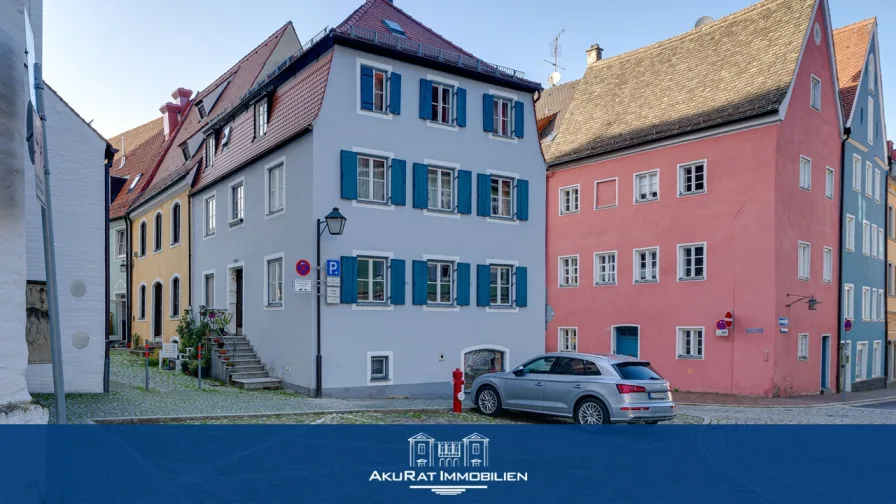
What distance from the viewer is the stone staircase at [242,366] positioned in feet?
64.2

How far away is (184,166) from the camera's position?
94.1ft

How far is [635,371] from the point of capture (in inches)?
555

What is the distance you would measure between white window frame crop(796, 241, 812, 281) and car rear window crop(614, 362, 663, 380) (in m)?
15.6

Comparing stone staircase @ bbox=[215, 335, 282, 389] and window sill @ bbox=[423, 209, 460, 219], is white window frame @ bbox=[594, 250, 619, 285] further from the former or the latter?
stone staircase @ bbox=[215, 335, 282, 389]

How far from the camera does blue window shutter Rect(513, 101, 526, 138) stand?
22609mm

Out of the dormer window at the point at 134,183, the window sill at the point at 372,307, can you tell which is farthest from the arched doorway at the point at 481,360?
the dormer window at the point at 134,183

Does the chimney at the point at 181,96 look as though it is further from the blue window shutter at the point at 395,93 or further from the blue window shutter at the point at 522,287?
the blue window shutter at the point at 522,287

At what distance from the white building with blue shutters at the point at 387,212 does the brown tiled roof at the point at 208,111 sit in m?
5.35

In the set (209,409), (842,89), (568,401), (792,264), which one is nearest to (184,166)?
(209,409)

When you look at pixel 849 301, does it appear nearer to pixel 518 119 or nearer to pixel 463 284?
pixel 518 119

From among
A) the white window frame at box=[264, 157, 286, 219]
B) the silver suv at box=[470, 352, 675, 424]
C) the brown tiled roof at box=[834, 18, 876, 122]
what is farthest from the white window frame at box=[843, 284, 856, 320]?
the white window frame at box=[264, 157, 286, 219]

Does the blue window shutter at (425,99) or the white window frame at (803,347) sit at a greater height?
the blue window shutter at (425,99)

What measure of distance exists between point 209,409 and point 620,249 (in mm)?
19777
